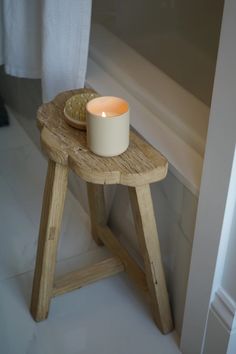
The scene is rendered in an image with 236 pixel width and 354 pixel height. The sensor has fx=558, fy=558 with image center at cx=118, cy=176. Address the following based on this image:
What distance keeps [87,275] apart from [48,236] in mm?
221

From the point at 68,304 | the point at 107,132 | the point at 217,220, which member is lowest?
the point at 68,304

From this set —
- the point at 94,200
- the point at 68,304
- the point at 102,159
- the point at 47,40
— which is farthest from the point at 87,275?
the point at 47,40

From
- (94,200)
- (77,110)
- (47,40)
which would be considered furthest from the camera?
(94,200)

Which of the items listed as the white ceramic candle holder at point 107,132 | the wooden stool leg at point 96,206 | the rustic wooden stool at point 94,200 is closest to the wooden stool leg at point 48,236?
the rustic wooden stool at point 94,200

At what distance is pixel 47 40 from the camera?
1.27 m

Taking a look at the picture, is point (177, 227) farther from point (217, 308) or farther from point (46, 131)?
point (46, 131)

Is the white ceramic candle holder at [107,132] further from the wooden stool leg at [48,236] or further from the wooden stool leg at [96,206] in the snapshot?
the wooden stool leg at [96,206]

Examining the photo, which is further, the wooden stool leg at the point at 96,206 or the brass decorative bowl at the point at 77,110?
the wooden stool leg at the point at 96,206

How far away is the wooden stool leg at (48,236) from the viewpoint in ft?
3.62

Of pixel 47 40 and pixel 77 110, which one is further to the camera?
pixel 47 40

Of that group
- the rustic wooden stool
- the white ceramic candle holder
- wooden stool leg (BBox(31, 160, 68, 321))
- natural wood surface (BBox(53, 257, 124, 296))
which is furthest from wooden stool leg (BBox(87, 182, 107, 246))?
the white ceramic candle holder

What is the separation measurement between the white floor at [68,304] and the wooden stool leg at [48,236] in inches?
2.2

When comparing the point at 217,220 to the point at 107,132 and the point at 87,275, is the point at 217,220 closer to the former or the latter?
the point at 107,132

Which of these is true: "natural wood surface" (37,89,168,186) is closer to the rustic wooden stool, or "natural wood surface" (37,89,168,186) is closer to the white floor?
the rustic wooden stool
